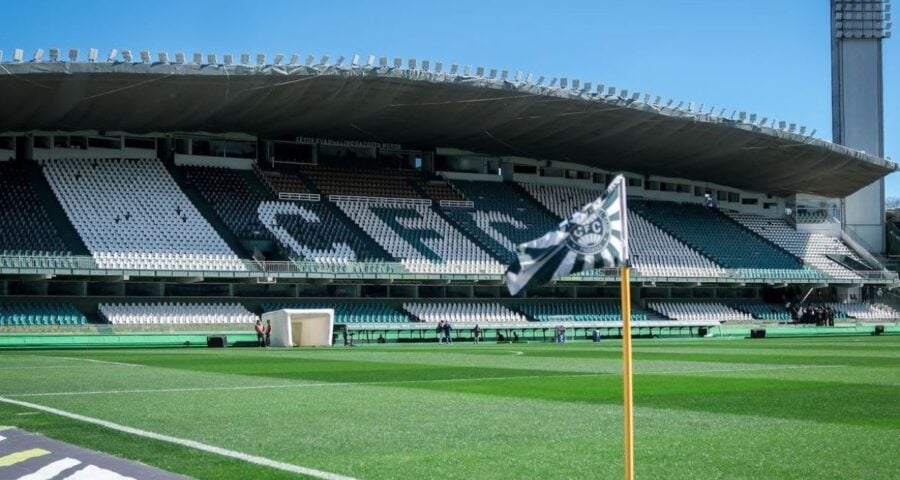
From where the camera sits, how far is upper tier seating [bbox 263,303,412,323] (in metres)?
59.1

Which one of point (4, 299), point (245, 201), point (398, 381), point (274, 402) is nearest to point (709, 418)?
point (274, 402)

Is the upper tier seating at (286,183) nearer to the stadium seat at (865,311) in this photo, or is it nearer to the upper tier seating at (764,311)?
the upper tier seating at (764,311)

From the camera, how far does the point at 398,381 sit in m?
22.1

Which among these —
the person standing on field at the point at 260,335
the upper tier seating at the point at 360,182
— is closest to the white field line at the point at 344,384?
the person standing on field at the point at 260,335

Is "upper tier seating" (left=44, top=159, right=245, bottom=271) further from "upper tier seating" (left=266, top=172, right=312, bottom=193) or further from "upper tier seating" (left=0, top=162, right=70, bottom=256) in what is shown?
"upper tier seating" (left=266, top=172, right=312, bottom=193)

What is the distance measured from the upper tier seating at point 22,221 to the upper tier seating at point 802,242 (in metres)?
50.6

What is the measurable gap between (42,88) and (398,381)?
35636 mm

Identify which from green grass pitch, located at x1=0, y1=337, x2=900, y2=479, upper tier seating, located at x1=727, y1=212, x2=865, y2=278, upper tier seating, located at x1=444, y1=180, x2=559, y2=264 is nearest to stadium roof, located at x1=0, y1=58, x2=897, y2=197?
upper tier seating, located at x1=444, y1=180, x2=559, y2=264

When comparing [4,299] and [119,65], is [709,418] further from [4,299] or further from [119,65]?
[4,299]

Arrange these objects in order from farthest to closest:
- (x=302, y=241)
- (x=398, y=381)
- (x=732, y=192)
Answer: (x=732, y=192), (x=302, y=241), (x=398, y=381)

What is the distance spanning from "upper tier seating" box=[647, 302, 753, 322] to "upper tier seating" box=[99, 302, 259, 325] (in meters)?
27.0

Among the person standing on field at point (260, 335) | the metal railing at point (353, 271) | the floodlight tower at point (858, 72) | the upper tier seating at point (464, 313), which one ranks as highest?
the floodlight tower at point (858, 72)

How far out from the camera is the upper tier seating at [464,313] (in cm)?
6188

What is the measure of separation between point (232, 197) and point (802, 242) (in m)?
44.0
